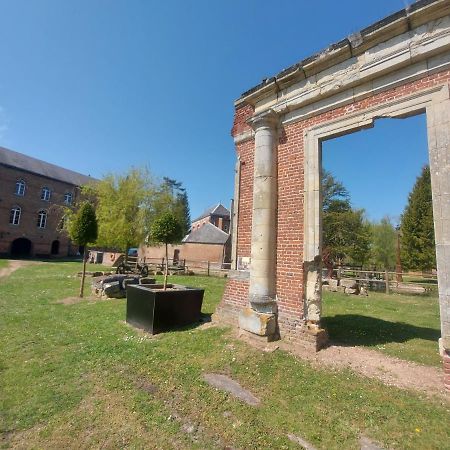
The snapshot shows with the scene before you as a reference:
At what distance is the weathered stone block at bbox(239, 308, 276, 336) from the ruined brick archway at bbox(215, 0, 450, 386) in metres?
0.02

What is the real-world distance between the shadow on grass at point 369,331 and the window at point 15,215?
36.2 m

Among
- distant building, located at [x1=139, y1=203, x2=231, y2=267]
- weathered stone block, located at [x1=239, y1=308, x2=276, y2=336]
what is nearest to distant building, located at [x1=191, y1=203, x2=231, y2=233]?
distant building, located at [x1=139, y1=203, x2=231, y2=267]

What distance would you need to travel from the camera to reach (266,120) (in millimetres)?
6211

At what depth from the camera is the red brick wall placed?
5398 mm

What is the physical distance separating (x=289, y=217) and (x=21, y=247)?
3824cm

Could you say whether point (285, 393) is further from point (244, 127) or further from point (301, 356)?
point (244, 127)

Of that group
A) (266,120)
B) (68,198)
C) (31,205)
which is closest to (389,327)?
(266,120)

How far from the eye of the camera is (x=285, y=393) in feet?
12.5

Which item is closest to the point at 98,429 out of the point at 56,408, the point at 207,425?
the point at 56,408

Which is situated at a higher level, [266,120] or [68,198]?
[68,198]

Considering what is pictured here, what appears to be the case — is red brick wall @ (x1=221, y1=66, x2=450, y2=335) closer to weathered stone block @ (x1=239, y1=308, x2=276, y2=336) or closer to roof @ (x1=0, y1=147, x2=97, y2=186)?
weathered stone block @ (x1=239, y1=308, x2=276, y2=336)

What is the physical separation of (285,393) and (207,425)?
1.18 m

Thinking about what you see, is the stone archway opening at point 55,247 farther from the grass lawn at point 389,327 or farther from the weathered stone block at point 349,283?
the grass lawn at point 389,327

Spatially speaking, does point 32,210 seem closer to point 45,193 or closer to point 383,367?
point 45,193
